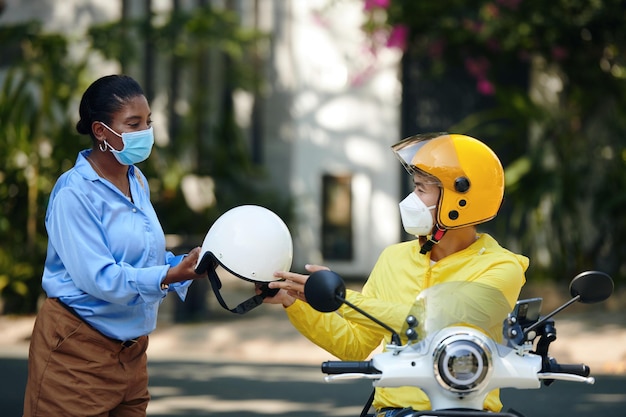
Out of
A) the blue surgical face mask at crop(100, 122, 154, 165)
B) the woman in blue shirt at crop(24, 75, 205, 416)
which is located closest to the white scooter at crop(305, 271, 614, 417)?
the woman in blue shirt at crop(24, 75, 205, 416)

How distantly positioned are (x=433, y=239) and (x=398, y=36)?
1112 cm

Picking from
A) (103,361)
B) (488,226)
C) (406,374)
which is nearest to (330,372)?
(406,374)

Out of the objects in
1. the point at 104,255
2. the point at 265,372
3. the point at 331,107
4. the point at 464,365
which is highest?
the point at 331,107

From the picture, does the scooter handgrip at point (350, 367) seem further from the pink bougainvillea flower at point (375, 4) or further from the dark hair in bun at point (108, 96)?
the pink bougainvillea flower at point (375, 4)

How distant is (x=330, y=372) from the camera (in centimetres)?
348

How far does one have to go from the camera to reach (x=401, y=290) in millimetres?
4008

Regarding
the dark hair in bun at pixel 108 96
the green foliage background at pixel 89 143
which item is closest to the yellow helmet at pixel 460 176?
the dark hair in bun at pixel 108 96

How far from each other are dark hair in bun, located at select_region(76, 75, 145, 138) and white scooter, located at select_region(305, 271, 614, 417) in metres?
1.36

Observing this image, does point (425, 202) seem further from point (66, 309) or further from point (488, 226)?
point (488, 226)

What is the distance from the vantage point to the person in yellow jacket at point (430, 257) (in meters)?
3.81

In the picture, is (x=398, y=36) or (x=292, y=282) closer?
(x=292, y=282)

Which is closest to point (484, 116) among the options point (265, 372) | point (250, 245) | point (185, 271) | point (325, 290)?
point (265, 372)

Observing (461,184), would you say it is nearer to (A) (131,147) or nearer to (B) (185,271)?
(B) (185,271)

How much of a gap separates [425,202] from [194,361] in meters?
7.43
